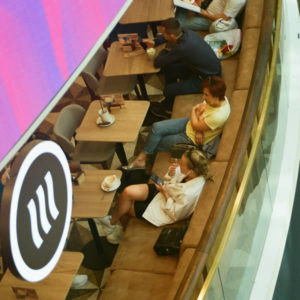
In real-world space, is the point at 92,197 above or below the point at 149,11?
below

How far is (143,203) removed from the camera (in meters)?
4.31

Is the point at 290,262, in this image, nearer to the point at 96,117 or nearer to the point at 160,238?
the point at 160,238

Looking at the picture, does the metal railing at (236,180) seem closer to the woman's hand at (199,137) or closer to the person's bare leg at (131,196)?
the woman's hand at (199,137)

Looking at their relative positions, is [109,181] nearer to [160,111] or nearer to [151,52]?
[151,52]

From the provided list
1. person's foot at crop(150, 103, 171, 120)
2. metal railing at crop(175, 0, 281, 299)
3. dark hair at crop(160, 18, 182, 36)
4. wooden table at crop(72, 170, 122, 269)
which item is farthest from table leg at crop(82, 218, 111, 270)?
dark hair at crop(160, 18, 182, 36)

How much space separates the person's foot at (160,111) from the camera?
6.02 meters

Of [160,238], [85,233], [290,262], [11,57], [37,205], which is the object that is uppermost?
[11,57]

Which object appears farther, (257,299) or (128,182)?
(128,182)

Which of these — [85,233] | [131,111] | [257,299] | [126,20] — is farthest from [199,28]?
[257,299]

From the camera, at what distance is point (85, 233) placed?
4.98 m

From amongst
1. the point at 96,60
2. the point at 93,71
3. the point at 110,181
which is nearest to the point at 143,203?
the point at 110,181

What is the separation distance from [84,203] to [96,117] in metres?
1.25

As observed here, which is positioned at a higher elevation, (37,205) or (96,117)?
(37,205)

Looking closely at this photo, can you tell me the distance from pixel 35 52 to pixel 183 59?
386cm
